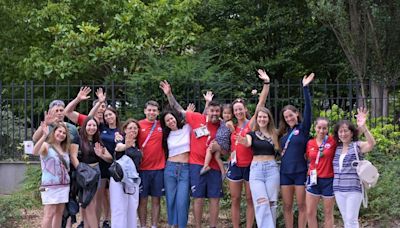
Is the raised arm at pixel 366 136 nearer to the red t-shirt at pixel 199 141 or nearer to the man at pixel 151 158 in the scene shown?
the red t-shirt at pixel 199 141

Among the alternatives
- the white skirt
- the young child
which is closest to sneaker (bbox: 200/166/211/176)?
the young child

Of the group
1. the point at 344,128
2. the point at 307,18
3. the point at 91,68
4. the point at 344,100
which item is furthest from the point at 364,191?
the point at 307,18

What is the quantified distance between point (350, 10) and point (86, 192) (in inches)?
320

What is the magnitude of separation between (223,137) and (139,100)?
4.26 meters

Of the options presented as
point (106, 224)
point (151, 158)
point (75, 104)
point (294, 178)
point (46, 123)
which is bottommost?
point (106, 224)

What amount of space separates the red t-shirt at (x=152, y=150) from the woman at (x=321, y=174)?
6.61ft

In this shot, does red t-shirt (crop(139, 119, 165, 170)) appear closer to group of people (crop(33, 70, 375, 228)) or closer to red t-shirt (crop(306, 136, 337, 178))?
group of people (crop(33, 70, 375, 228))

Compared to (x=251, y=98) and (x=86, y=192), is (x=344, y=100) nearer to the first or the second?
(x=251, y=98)

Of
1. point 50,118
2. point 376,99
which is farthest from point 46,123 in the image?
point 376,99

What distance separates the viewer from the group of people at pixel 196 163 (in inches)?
270

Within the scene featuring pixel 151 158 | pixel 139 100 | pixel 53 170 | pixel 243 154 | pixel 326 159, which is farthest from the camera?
pixel 139 100

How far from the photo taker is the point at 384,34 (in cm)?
1252

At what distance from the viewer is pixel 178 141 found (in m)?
7.63

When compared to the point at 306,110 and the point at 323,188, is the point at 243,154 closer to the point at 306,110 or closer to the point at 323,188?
the point at 306,110
